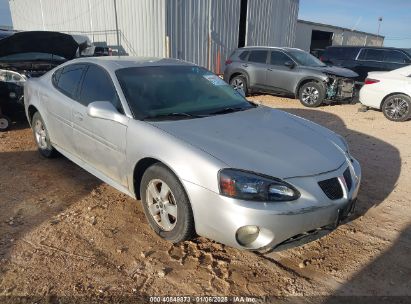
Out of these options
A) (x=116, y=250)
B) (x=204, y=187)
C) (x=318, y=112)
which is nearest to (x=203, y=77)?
(x=204, y=187)

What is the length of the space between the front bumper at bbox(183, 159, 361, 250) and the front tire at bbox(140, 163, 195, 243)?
0.32 feet

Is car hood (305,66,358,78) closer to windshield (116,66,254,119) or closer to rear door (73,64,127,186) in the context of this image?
windshield (116,66,254,119)

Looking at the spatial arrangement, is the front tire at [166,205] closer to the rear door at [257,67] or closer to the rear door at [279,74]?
the rear door at [279,74]

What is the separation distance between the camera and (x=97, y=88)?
378 centimetres

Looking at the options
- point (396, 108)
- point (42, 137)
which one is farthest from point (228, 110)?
point (396, 108)

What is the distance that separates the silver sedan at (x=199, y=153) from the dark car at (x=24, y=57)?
8.32 feet

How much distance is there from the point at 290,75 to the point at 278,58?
31.5 inches

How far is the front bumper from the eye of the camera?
2.52 metres

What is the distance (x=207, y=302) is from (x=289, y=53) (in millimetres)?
9439

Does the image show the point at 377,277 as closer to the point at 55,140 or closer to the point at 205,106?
the point at 205,106

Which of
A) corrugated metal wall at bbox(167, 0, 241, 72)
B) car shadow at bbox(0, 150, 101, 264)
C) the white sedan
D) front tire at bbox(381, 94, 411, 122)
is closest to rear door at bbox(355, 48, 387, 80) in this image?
the white sedan

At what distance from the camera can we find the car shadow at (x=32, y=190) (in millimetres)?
3375

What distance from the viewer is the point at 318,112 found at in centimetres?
923

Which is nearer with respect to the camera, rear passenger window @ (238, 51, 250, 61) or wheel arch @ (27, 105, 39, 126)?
wheel arch @ (27, 105, 39, 126)
